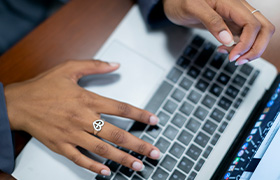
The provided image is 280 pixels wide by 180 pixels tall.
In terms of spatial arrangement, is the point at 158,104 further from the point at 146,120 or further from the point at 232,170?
the point at 232,170

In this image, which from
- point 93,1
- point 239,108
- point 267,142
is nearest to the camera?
point 267,142

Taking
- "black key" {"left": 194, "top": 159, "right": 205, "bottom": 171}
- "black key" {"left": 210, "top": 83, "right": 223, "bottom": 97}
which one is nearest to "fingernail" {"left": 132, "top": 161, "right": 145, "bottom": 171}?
"black key" {"left": 194, "top": 159, "right": 205, "bottom": 171}

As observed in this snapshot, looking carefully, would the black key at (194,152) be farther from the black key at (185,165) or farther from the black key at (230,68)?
the black key at (230,68)

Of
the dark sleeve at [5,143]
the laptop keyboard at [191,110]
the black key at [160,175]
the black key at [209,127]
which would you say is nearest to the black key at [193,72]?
the laptop keyboard at [191,110]

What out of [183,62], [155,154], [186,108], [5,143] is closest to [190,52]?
[183,62]

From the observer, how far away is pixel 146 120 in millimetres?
521

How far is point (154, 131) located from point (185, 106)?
0.27ft

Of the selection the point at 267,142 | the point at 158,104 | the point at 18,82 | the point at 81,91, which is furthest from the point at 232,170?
the point at 18,82

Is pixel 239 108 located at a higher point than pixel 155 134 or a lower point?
higher

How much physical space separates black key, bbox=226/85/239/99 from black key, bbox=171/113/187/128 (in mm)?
109

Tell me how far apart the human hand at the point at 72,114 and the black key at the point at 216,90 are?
14cm

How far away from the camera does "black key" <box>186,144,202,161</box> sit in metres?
0.51

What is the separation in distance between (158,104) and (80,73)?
182 millimetres

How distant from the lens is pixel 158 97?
554 mm
